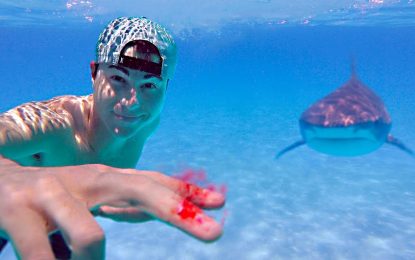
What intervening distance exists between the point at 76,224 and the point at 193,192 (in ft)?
1.63

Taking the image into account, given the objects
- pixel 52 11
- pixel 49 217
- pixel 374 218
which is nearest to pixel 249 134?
pixel 374 218

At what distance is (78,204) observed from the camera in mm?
1067

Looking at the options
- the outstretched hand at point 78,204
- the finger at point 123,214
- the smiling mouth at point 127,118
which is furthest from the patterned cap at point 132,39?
the outstretched hand at point 78,204

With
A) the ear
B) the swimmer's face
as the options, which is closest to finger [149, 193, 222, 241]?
the swimmer's face

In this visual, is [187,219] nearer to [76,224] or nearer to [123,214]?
[76,224]

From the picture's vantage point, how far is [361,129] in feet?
21.0

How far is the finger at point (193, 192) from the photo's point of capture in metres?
1.31

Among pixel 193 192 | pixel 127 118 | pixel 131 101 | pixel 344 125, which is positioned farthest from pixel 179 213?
pixel 344 125

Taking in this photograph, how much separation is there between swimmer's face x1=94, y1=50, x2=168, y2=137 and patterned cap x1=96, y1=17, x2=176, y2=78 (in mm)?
99

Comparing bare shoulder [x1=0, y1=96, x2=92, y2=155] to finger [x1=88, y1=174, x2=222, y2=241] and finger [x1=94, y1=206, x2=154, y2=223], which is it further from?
finger [x1=88, y1=174, x2=222, y2=241]

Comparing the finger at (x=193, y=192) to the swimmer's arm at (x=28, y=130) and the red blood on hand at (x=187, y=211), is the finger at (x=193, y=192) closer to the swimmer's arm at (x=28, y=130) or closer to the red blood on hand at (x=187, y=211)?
the red blood on hand at (x=187, y=211)

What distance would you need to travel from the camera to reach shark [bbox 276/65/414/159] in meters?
6.32

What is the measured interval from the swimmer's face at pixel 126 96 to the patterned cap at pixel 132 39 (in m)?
0.10

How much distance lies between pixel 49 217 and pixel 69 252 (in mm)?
135
